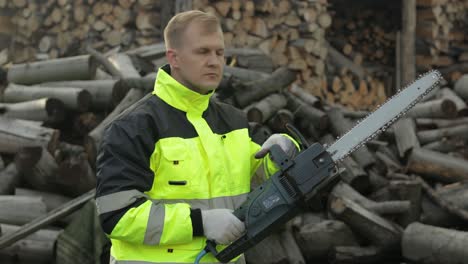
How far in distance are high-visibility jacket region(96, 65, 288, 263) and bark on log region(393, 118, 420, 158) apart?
4.09m

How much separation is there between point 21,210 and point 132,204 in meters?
2.80

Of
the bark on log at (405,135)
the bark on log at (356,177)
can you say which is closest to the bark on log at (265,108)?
the bark on log at (356,177)

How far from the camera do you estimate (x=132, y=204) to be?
211 centimetres

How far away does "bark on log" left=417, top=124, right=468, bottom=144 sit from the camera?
6520 millimetres

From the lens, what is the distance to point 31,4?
973 cm

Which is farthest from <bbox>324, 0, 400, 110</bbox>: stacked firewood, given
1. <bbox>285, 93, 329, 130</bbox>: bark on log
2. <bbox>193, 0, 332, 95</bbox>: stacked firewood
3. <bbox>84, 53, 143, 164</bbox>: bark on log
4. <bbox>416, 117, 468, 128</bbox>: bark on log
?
<bbox>84, 53, 143, 164</bbox>: bark on log

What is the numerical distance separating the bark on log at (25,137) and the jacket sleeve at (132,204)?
3.23 metres

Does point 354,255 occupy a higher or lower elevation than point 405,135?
lower

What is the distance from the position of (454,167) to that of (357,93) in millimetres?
4135

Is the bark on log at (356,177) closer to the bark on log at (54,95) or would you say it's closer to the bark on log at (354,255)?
the bark on log at (354,255)

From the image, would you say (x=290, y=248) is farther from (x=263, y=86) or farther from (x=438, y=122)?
(x=438, y=122)

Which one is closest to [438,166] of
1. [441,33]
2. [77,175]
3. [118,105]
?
[118,105]

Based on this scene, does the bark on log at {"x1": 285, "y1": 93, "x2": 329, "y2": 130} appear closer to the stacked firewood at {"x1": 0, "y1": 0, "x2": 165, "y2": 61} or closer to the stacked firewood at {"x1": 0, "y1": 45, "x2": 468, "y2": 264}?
the stacked firewood at {"x1": 0, "y1": 45, "x2": 468, "y2": 264}

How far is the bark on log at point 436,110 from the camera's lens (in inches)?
272
